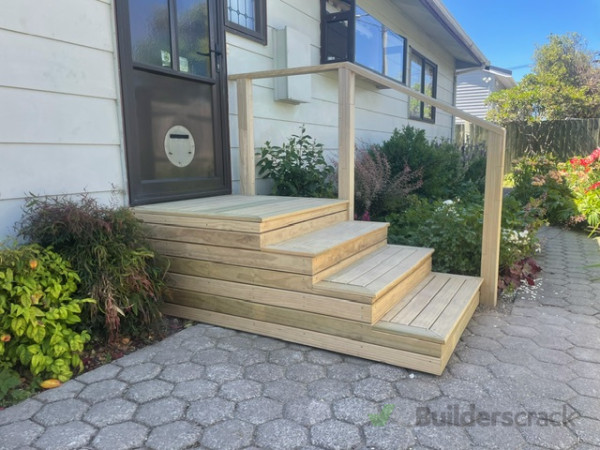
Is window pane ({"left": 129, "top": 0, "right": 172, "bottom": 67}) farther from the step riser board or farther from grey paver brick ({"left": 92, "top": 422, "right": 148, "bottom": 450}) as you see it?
grey paver brick ({"left": 92, "top": 422, "right": 148, "bottom": 450})

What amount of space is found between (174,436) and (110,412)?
33 centimetres

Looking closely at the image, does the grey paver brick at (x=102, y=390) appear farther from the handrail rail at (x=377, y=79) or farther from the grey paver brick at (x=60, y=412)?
the handrail rail at (x=377, y=79)

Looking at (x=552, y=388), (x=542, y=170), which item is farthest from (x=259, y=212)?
(x=542, y=170)

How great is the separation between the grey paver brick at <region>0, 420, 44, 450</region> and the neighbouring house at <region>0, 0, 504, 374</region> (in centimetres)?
104

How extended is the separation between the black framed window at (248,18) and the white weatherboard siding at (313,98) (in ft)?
0.22

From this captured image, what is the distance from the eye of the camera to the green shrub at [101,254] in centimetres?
218

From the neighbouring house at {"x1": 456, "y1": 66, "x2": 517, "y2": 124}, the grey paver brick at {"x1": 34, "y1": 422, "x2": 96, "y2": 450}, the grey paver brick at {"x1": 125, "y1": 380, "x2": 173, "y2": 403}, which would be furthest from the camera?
the neighbouring house at {"x1": 456, "y1": 66, "x2": 517, "y2": 124}

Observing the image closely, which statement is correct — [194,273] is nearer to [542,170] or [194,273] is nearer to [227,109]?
[227,109]

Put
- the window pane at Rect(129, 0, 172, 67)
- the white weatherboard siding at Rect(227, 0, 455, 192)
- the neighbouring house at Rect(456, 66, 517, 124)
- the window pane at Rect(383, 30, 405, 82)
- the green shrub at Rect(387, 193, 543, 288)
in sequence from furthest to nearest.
Result: the neighbouring house at Rect(456, 66, 517, 124) → the window pane at Rect(383, 30, 405, 82) → the white weatherboard siding at Rect(227, 0, 455, 192) → the green shrub at Rect(387, 193, 543, 288) → the window pane at Rect(129, 0, 172, 67)

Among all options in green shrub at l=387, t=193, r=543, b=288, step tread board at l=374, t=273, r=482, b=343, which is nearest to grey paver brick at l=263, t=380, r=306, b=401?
step tread board at l=374, t=273, r=482, b=343

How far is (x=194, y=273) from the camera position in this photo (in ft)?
8.73

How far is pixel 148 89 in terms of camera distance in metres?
3.01

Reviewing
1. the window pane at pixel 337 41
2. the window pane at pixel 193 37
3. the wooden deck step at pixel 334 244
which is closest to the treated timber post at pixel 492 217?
the wooden deck step at pixel 334 244

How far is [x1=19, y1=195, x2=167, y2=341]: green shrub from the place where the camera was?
7.14 feet
